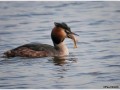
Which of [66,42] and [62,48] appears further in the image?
[66,42]

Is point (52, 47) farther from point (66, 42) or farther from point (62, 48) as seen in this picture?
point (66, 42)

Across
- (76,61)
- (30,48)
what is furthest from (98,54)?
(30,48)

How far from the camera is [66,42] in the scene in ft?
30.6

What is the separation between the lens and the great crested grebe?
893 cm

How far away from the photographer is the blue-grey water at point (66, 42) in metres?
8.33

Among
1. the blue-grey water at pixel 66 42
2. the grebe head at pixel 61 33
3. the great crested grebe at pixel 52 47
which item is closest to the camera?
the blue-grey water at pixel 66 42

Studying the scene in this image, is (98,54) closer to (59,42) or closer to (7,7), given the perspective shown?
(59,42)

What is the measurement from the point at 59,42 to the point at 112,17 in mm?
742

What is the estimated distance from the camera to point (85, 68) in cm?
855

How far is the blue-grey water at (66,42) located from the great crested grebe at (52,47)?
7 cm

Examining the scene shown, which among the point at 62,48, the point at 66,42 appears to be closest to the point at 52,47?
the point at 62,48

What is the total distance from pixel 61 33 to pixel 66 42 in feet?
0.63

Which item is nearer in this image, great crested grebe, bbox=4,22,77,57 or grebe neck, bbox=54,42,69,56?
great crested grebe, bbox=4,22,77,57

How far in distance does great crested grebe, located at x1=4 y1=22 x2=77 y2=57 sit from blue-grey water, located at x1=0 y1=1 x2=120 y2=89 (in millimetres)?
67
